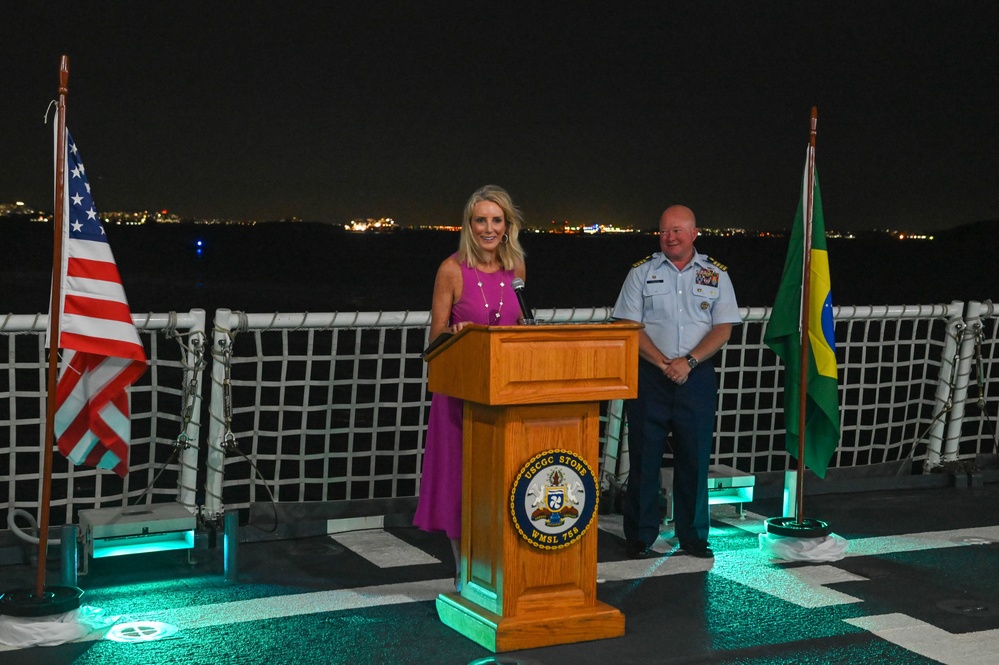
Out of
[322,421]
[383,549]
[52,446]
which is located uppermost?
[52,446]

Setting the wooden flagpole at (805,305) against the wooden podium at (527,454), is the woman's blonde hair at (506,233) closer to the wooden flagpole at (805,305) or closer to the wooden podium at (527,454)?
the wooden podium at (527,454)

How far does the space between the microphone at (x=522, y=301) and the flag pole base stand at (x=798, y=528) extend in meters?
2.19

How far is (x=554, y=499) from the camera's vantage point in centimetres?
448

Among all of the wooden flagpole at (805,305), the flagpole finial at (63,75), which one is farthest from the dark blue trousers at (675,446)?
the flagpole finial at (63,75)

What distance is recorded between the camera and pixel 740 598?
5293 millimetres

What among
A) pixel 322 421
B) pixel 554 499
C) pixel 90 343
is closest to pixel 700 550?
pixel 554 499

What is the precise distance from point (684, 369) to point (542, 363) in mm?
1633

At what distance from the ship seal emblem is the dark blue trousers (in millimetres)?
1444

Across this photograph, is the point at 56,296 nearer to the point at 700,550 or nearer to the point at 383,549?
the point at 383,549

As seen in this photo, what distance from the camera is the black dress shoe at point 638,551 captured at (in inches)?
238

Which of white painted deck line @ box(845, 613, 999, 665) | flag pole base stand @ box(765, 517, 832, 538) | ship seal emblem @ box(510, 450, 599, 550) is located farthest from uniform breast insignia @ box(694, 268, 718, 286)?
white painted deck line @ box(845, 613, 999, 665)

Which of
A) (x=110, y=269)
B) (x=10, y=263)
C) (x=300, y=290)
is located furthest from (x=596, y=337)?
(x=10, y=263)

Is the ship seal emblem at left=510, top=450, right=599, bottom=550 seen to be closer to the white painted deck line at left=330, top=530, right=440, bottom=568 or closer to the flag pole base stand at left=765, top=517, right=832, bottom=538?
the white painted deck line at left=330, top=530, right=440, bottom=568

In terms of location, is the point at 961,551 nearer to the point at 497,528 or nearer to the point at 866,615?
the point at 866,615
